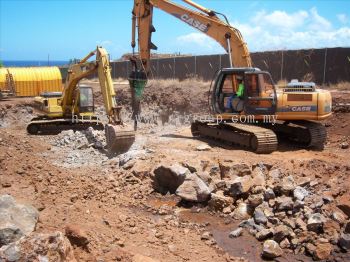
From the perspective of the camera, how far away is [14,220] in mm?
5703

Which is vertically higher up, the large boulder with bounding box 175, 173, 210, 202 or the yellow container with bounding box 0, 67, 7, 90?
the yellow container with bounding box 0, 67, 7, 90

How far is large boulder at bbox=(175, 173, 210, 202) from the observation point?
326 inches

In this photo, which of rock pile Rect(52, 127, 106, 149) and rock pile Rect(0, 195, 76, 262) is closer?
rock pile Rect(0, 195, 76, 262)

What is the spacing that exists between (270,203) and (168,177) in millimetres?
2128

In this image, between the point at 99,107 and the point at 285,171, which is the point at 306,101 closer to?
the point at 285,171

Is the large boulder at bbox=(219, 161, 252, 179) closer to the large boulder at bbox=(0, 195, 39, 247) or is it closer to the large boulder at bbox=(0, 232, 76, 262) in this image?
the large boulder at bbox=(0, 195, 39, 247)

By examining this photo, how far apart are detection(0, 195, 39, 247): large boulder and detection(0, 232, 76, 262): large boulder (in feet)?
1.89

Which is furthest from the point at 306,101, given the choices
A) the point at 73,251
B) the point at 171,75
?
the point at 171,75

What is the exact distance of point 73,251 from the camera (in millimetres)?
5266

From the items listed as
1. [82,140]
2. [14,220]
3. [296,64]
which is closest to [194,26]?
[82,140]

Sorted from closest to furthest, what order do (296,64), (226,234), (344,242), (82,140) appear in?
(344,242), (226,234), (82,140), (296,64)

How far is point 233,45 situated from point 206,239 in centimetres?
695

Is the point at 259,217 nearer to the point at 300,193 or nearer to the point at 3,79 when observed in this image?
the point at 300,193

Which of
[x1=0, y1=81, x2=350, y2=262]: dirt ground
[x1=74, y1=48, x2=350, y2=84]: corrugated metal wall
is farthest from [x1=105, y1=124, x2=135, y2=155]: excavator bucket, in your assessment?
[x1=74, y1=48, x2=350, y2=84]: corrugated metal wall
